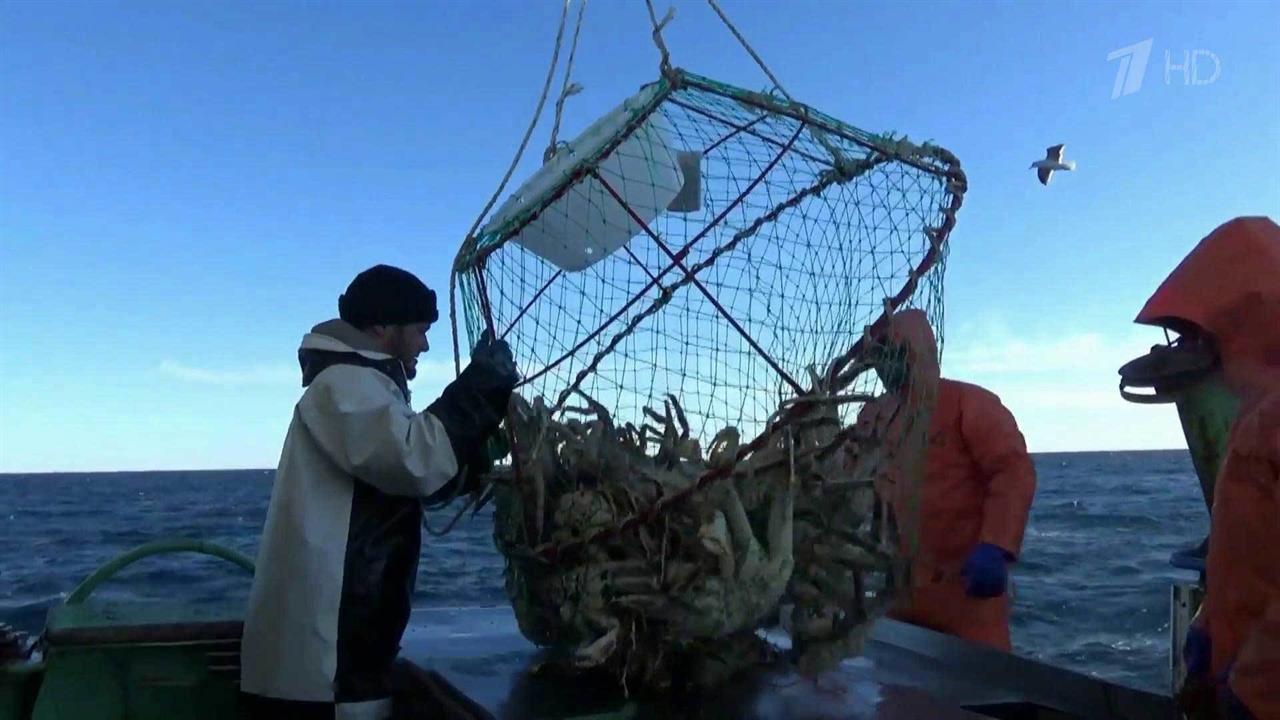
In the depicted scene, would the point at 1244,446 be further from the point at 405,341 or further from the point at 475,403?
the point at 405,341

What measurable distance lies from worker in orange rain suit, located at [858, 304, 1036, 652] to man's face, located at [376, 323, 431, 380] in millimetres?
1682

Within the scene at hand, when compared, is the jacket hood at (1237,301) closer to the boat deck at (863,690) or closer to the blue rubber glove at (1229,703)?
the blue rubber glove at (1229,703)

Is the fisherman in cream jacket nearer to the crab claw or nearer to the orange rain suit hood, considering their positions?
the crab claw

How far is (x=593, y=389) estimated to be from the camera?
2.97 metres

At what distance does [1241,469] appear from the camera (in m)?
1.81

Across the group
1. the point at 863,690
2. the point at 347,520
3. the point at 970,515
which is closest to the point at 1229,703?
the point at 863,690

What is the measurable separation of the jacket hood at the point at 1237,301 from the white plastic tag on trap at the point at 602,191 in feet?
4.25

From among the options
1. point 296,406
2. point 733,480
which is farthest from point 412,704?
point 733,480

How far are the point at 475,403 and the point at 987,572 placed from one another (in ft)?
6.72

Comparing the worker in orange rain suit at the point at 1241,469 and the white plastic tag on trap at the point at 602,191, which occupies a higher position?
the white plastic tag on trap at the point at 602,191

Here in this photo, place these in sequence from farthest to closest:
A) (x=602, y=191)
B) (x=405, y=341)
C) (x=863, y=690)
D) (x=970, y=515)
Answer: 1. (x=970, y=515)
2. (x=602, y=191)
3. (x=863, y=690)
4. (x=405, y=341)

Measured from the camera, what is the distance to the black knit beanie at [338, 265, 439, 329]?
2.53 metres

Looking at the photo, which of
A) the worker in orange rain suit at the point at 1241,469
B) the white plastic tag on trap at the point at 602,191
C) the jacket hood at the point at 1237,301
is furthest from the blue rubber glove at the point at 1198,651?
the white plastic tag on trap at the point at 602,191

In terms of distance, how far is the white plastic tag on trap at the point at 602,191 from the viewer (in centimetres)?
276
